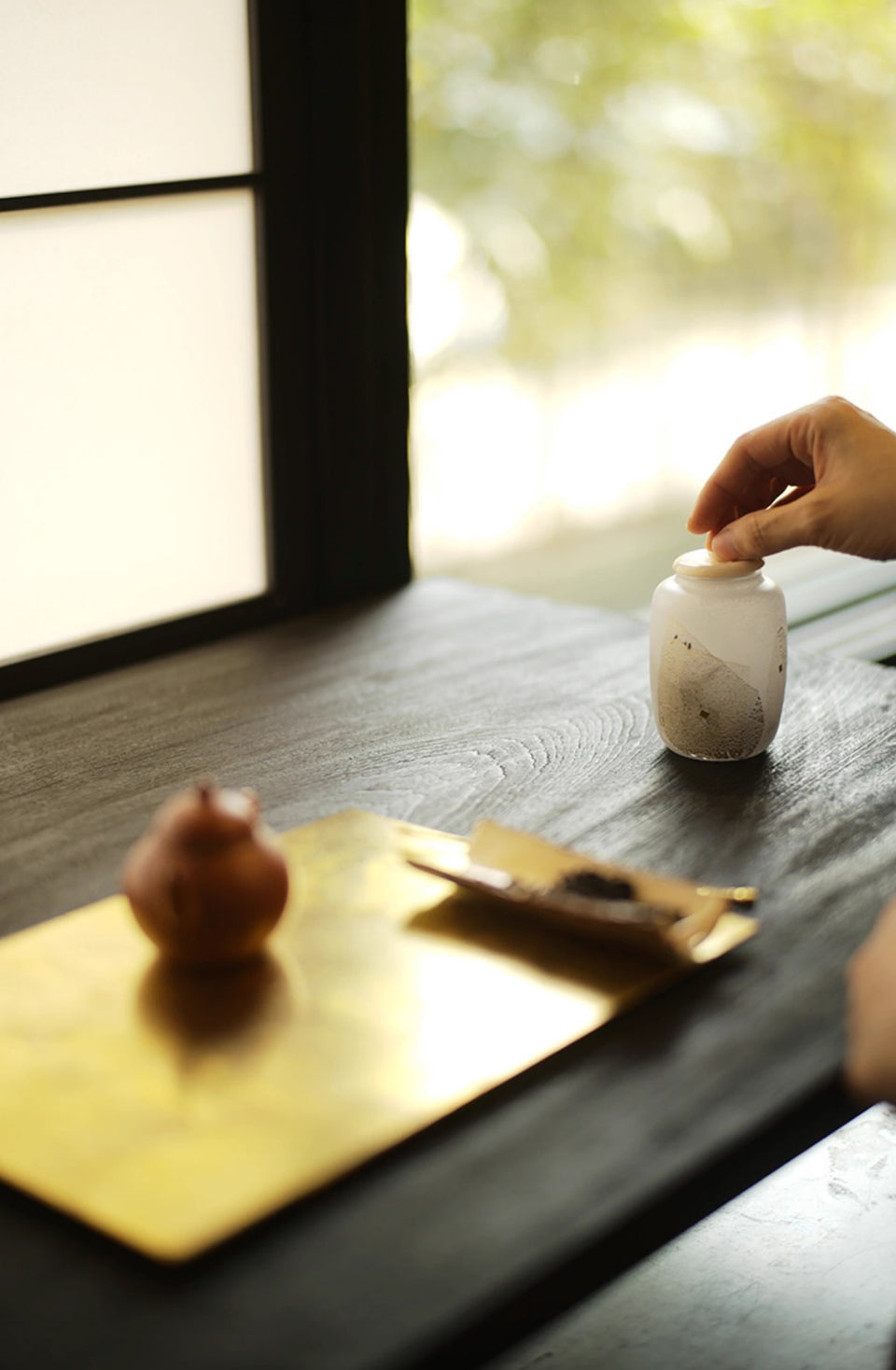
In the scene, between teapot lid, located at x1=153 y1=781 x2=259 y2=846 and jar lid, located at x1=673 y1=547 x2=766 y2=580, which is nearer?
teapot lid, located at x1=153 y1=781 x2=259 y2=846

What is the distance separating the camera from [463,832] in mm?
1163

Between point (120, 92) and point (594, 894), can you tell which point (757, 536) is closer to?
point (594, 894)

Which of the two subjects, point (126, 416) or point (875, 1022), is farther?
point (126, 416)

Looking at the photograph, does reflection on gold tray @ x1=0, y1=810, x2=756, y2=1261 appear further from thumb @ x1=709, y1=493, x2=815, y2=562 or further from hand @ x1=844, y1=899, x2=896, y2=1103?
thumb @ x1=709, y1=493, x2=815, y2=562

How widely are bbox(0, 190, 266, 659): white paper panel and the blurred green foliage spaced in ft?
7.75

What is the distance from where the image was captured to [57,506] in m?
1.66

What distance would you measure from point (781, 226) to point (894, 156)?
56 cm

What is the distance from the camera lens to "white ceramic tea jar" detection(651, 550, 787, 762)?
1248 mm

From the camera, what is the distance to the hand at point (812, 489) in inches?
50.5

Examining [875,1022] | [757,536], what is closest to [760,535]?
[757,536]

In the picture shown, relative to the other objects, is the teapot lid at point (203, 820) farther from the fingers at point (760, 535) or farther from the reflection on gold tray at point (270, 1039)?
the fingers at point (760, 535)

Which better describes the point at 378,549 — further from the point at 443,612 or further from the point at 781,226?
the point at 781,226

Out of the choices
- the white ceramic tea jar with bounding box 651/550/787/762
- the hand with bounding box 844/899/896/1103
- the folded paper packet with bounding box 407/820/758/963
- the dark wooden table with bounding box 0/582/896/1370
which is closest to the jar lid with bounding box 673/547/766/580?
the white ceramic tea jar with bounding box 651/550/787/762

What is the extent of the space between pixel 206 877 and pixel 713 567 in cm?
55
